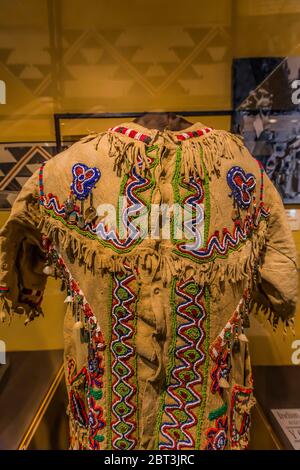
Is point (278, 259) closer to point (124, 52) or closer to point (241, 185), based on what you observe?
point (241, 185)

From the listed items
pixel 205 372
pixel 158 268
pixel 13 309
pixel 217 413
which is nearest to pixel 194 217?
pixel 158 268

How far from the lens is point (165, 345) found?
93 cm

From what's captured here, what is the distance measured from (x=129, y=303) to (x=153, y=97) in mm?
583

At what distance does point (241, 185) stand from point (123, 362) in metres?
0.47

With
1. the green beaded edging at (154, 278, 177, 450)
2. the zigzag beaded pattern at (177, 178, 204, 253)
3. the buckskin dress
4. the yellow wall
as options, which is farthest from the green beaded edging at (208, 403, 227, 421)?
the yellow wall

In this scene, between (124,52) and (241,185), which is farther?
(124,52)

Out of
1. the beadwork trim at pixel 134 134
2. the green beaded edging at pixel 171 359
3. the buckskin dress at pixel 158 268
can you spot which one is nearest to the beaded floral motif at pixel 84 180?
the buckskin dress at pixel 158 268

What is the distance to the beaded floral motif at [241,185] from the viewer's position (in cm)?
94

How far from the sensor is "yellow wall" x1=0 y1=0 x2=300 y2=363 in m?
1.10

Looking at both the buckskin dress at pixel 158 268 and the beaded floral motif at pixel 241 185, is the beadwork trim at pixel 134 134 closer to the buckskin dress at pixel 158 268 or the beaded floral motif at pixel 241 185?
the buckskin dress at pixel 158 268

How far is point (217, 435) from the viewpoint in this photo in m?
0.98

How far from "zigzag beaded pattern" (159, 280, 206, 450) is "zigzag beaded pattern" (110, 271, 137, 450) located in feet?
0.26

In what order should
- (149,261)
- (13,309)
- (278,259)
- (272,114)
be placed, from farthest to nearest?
(272,114), (13,309), (278,259), (149,261)

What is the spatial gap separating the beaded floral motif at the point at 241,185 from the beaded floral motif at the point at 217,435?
0.49 m
